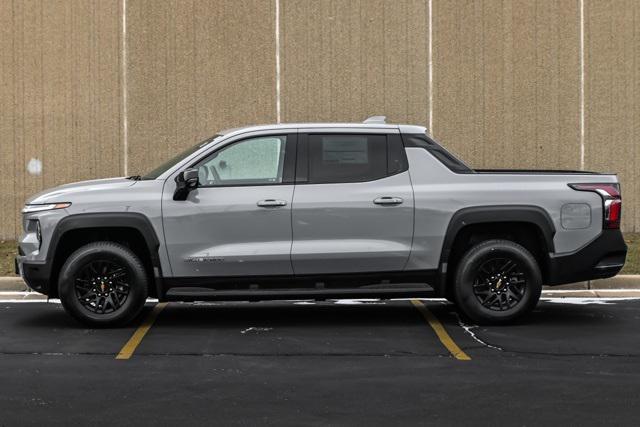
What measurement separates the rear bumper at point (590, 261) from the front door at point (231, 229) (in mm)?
2487

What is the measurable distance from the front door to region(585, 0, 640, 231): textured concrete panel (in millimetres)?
9975

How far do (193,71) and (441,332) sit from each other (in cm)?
964

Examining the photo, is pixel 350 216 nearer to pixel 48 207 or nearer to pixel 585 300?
pixel 48 207

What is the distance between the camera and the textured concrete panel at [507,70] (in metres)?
20.3

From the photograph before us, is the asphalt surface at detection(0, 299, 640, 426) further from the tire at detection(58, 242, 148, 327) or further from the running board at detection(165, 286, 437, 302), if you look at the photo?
the running board at detection(165, 286, 437, 302)

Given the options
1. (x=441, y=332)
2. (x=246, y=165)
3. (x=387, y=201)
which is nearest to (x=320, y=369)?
(x=441, y=332)

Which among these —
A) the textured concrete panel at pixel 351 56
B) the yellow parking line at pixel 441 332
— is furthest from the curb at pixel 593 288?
the textured concrete panel at pixel 351 56

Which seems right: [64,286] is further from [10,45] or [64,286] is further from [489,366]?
[10,45]

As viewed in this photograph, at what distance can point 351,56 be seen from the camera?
20.2 meters

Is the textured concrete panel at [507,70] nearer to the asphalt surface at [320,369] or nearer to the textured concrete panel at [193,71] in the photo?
the textured concrete panel at [193,71]

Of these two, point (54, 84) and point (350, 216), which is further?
point (54, 84)

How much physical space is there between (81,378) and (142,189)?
9.08ft

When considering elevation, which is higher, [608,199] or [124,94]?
[124,94]

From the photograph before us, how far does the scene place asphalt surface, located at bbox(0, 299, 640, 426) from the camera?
8.10 metres
